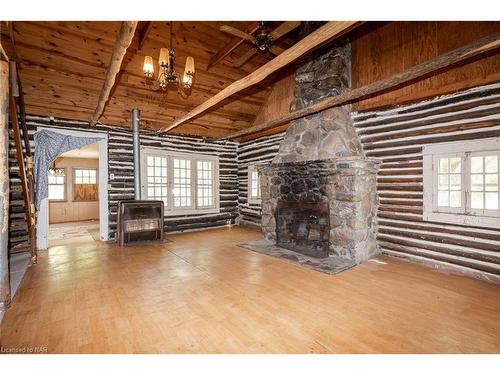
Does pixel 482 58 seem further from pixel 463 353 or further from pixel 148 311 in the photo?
pixel 148 311

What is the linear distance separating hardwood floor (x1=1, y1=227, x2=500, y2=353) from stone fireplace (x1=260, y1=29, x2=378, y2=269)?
729mm

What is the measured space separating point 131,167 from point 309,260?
5.71 m

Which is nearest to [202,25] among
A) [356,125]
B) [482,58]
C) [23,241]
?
[356,125]

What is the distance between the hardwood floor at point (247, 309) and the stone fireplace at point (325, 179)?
0.73m

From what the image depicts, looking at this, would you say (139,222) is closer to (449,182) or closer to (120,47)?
(120,47)

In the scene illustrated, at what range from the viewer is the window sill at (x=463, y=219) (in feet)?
13.1

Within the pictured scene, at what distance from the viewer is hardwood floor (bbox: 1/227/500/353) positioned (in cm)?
238

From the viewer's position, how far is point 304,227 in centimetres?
561

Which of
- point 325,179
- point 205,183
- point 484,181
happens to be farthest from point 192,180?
point 484,181

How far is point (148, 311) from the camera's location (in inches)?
118

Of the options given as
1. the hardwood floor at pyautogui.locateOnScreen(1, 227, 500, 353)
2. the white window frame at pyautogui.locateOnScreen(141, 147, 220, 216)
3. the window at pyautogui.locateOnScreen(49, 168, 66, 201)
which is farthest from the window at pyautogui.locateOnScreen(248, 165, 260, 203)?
the window at pyautogui.locateOnScreen(49, 168, 66, 201)

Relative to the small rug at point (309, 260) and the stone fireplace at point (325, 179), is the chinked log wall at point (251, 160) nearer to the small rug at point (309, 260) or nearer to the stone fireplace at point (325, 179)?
the stone fireplace at point (325, 179)

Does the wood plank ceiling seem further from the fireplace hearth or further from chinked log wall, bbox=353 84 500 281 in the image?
chinked log wall, bbox=353 84 500 281
